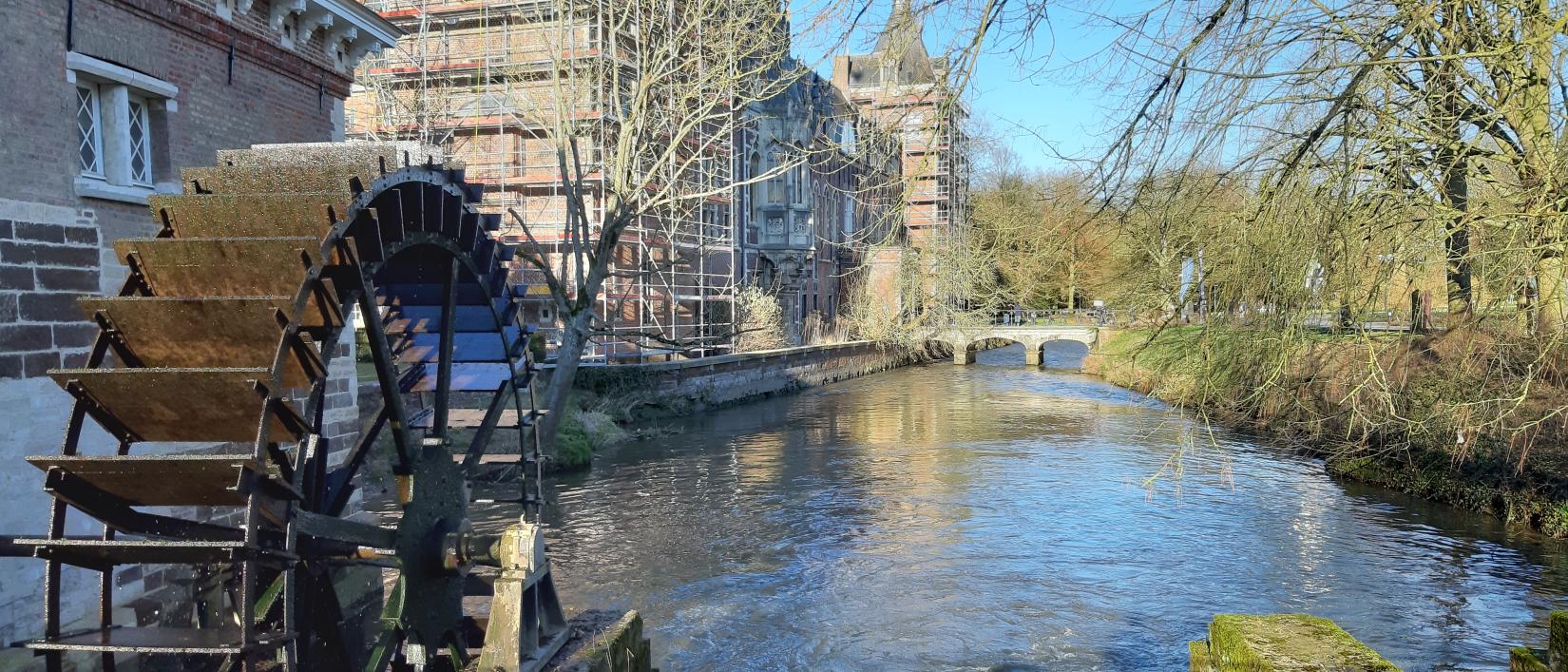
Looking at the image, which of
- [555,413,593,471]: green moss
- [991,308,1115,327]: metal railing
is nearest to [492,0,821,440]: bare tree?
[555,413,593,471]: green moss

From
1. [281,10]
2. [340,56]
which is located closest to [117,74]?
[281,10]

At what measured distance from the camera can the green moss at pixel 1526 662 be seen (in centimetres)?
482

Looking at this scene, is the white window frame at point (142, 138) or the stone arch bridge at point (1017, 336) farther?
the stone arch bridge at point (1017, 336)

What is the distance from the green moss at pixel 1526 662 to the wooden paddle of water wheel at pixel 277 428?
4.80 m

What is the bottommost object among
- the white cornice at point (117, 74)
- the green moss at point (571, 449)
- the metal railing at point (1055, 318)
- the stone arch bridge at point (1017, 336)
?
the green moss at point (571, 449)

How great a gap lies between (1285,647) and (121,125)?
24.6 ft

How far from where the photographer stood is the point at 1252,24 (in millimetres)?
5695

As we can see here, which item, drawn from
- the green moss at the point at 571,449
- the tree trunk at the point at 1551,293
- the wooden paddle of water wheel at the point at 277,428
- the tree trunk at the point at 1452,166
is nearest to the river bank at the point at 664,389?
the green moss at the point at 571,449

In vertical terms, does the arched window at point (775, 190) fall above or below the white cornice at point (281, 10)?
above

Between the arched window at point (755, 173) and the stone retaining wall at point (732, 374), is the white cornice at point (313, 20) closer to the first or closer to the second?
the stone retaining wall at point (732, 374)

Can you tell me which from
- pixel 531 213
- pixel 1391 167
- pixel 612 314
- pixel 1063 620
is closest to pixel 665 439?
pixel 612 314

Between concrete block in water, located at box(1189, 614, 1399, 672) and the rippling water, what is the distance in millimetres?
1285

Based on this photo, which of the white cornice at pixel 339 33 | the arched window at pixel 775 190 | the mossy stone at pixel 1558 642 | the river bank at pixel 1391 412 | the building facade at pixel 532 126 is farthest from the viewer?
the arched window at pixel 775 190

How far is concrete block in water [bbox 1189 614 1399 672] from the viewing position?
175 inches
